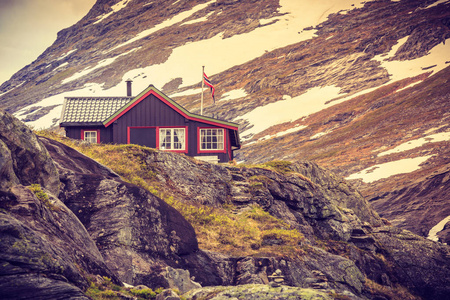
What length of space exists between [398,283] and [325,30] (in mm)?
152341

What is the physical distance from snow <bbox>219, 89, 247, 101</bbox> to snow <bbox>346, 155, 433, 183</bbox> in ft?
201

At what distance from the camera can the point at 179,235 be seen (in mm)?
16703

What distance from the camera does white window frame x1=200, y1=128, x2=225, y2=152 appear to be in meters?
31.7

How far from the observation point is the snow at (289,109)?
113375 millimetres

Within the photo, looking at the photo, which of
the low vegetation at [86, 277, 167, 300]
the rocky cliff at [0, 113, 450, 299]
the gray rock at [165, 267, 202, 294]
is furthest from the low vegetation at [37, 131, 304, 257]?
the low vegetation at [86, 277, 167, 300]

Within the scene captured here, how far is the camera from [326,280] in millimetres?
18562

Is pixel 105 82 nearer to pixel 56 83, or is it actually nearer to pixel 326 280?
pixel 56 83

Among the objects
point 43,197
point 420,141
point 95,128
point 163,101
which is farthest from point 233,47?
point 43,197

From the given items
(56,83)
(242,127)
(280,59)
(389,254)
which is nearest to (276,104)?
(242,127)

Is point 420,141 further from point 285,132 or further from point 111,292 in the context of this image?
point 111,292

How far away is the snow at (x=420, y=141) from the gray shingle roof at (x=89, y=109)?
5429 centimetres

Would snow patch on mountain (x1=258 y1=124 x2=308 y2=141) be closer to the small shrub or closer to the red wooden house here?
the red wooden house

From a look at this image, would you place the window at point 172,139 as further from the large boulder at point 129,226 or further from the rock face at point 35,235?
the rock face at point 35,235

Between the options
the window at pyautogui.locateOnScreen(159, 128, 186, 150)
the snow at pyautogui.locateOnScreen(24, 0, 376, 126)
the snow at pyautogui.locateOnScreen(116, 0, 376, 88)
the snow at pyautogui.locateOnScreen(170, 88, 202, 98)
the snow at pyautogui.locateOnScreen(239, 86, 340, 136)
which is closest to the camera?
the window at pyautogui.locateOnScreen(159, 128, 186, 150)
